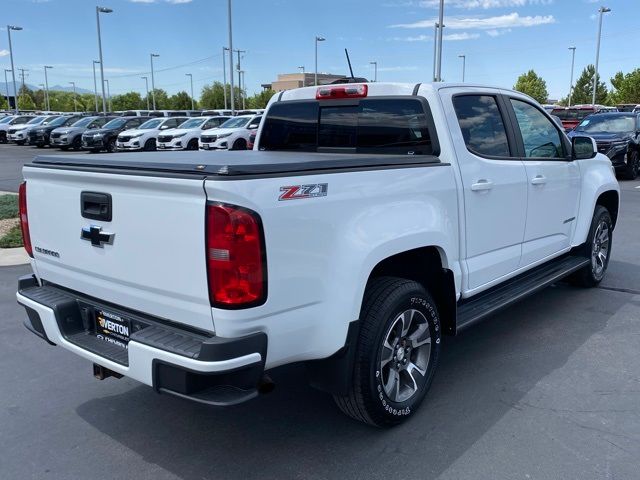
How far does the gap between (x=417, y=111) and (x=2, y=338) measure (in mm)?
3798

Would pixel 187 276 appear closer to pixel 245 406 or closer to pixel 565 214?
pixel 245 406

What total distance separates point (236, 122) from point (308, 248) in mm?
21562

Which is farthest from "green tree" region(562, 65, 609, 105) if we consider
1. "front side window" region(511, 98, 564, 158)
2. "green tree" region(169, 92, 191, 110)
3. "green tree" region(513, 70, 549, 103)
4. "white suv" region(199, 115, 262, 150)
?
"front side window" region(511, 98, 564, 158)

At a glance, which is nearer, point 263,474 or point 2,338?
point 263,474

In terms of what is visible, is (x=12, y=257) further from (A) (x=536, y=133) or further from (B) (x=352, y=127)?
(A) (x=536, y=133)

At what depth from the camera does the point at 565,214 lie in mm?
5180

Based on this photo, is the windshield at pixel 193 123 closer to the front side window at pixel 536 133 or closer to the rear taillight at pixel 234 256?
the front side window at pixel 536 133

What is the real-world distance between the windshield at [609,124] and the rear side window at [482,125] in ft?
45.2

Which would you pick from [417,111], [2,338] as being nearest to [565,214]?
[417,111]

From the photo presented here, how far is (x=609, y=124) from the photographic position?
16672mm

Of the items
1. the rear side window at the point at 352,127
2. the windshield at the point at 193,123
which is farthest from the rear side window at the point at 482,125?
the windshield at the point at 193,123

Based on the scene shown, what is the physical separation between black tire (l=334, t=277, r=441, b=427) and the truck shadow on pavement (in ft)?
0.56

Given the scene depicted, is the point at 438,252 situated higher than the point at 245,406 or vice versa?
the point at 438,252

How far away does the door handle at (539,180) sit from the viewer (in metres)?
4.55
